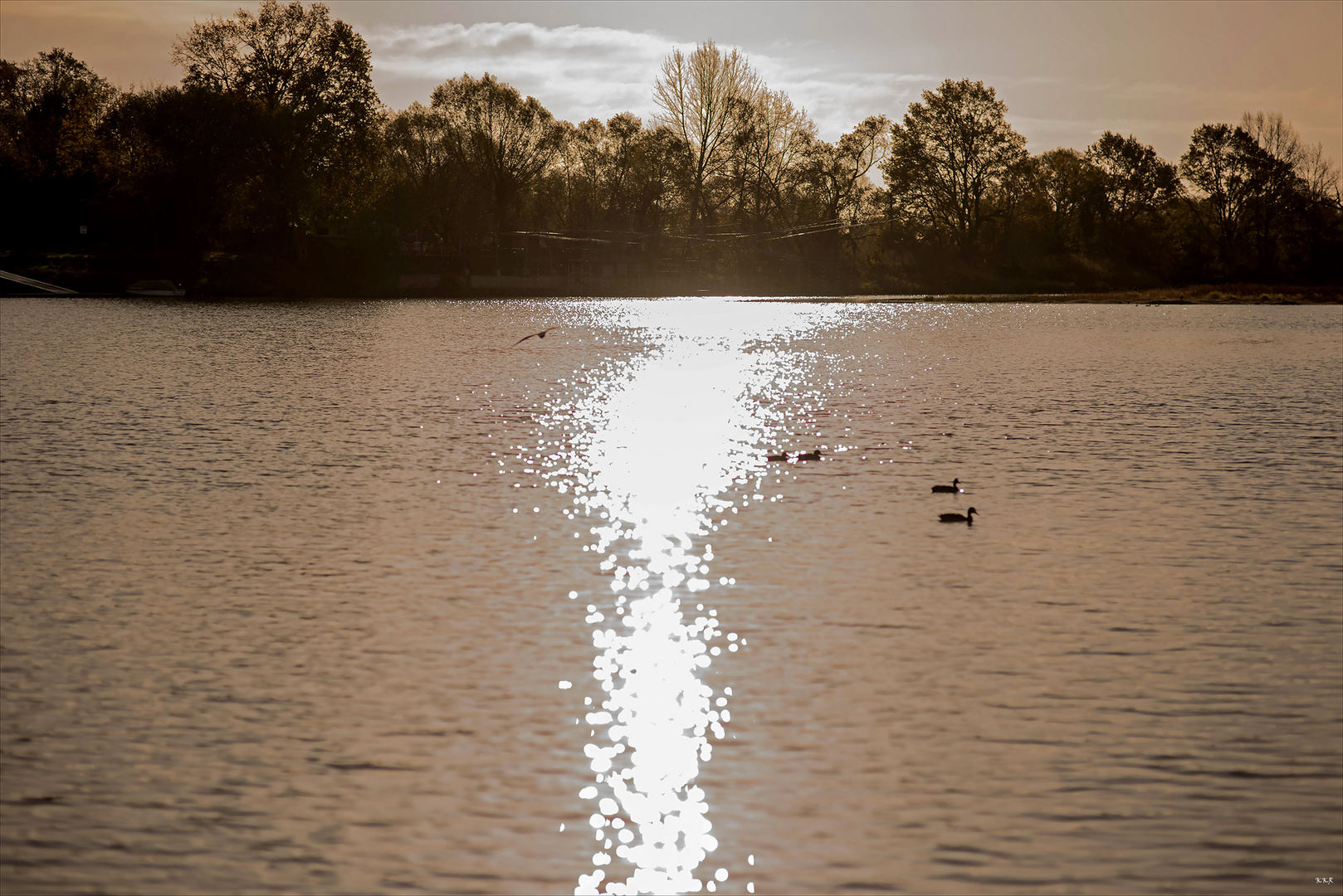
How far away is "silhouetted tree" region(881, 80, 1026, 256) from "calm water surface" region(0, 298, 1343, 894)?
10265cm

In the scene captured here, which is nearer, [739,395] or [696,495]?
[696,495]

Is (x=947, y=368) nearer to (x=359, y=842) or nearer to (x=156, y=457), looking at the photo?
(x=156, y=457)

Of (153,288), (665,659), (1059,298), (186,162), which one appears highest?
(186,162)

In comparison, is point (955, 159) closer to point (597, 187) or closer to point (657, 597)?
point (597, 187)

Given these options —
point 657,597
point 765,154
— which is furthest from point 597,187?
point 657,597

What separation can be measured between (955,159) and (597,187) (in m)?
39.5

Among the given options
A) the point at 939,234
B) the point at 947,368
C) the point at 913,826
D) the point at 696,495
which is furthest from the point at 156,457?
the point at 939,234

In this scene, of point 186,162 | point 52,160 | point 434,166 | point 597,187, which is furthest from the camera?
point 597,187

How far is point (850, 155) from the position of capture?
126 metres

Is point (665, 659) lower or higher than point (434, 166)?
lower

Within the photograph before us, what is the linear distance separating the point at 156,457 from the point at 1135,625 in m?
10.0

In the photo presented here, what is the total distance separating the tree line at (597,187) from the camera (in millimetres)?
86438

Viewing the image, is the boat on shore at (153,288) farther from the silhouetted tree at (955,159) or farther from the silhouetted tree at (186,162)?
the silhouetted tree at (955,159)

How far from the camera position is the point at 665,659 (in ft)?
21.0
